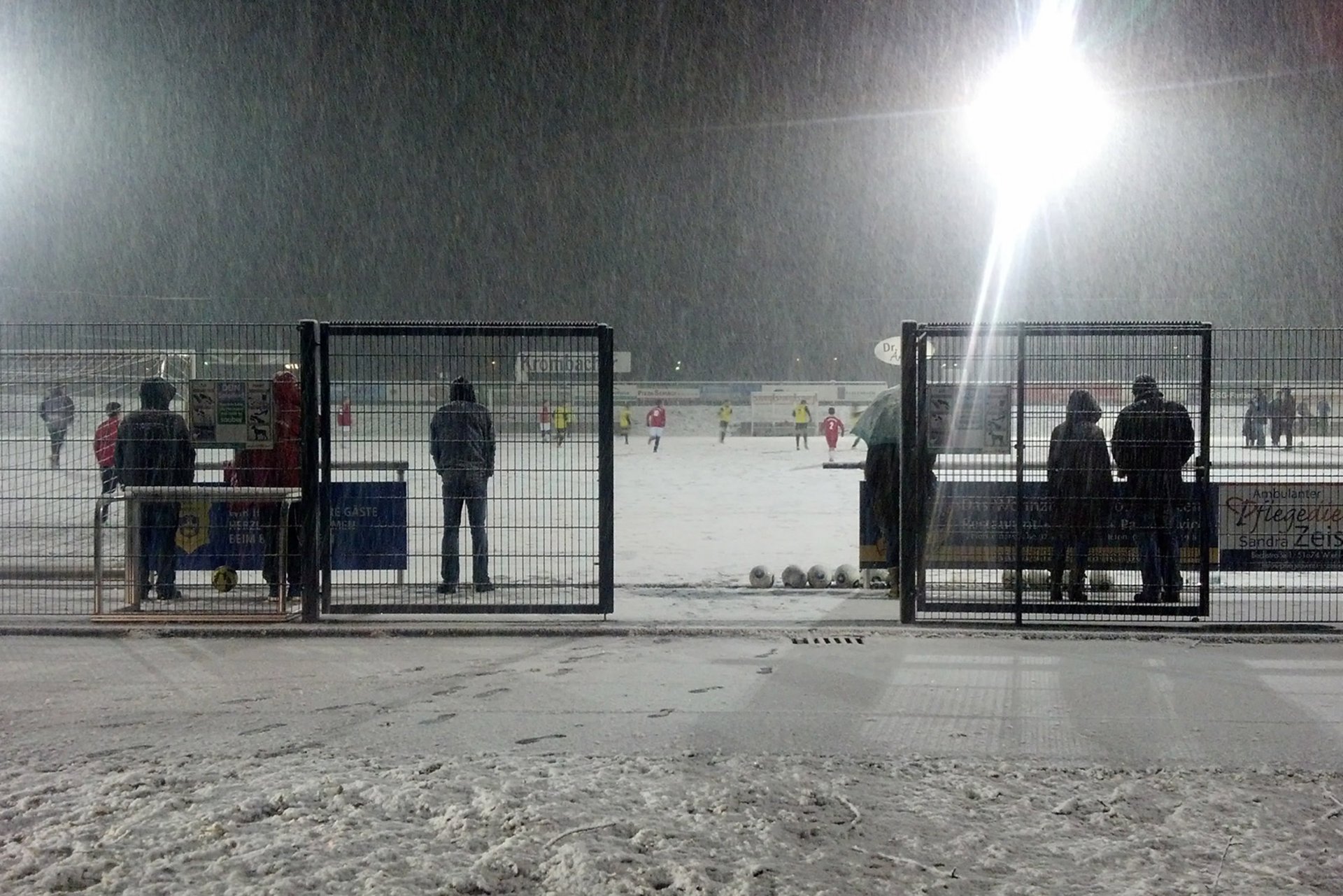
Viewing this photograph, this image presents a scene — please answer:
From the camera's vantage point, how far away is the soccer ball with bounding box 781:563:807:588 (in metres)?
10.1

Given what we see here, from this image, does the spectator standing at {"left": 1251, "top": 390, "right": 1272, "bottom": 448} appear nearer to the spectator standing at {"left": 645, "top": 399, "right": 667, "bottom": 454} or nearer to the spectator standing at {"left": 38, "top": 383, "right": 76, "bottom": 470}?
the spectator standing at {"left": 38, "top": 383, "right": 76, "bottom": 470}

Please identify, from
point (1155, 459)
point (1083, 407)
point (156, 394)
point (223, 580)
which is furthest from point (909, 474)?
point (156, 394)

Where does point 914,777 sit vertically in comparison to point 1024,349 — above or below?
below

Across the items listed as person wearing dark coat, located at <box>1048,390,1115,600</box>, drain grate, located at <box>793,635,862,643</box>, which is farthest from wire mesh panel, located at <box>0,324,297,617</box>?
person wearing dark coat, located at <box>1048,390,1115,600</box>

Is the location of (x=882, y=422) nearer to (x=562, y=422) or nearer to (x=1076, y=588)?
(x=1076, y=588)

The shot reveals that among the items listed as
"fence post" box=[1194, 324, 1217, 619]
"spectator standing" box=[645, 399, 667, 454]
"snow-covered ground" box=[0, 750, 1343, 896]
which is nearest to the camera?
"snow-covered ground" box=[0, 750, 1343, 896]

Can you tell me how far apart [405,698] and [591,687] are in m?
1.01

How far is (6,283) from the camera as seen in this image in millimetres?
50938

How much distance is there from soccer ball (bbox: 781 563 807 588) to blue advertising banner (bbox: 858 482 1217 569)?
1826 mm

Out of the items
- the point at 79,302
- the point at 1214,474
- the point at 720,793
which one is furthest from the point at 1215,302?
the point at 720,793

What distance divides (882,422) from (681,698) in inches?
164

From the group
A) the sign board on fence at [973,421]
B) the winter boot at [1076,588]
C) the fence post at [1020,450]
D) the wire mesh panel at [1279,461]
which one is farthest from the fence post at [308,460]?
the wire mesh panel at [1279,461]

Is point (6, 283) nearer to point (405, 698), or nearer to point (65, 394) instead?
point (65, 394)

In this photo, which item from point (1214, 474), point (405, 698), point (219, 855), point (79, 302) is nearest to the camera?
point (219, 855)
